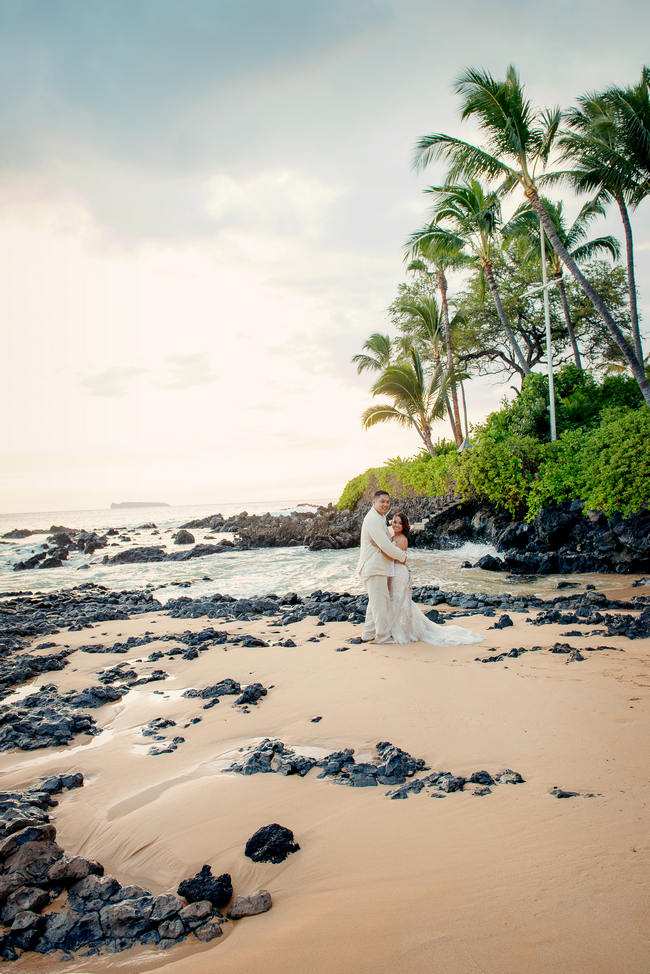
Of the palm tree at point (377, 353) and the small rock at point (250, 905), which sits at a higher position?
the palm tree at point (377, 353)

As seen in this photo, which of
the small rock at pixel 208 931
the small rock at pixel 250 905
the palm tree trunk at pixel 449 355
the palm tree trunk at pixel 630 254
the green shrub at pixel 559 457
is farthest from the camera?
the palm tree trunk at pixel 449 355

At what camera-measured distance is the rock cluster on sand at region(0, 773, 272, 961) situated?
7.24ft

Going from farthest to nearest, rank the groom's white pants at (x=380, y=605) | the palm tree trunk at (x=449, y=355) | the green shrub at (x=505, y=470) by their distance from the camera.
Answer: the palm tree trunk at (x=449, y=355) < the green shrub at (x=505, y=470) < the groom's white pants at (x=380, y=605)

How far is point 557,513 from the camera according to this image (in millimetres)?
14078

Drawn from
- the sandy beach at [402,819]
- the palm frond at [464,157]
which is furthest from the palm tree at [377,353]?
the sandy beach at [402,819]

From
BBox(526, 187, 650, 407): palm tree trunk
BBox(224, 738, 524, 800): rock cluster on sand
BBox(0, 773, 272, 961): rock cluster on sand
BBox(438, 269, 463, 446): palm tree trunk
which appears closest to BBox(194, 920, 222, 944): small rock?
BBox(0, 773, 272, 961): rock cluster on sand

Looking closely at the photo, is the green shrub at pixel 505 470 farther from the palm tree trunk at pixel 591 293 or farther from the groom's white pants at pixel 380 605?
the groom's white pants at pixel 380 605

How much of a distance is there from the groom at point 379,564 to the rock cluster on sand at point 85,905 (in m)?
4.63

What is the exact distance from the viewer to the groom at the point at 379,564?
696cm

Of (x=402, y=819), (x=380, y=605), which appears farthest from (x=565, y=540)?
(x=402, y=819)

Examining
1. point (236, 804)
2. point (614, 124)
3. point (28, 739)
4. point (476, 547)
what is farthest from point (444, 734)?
point (614, 124)

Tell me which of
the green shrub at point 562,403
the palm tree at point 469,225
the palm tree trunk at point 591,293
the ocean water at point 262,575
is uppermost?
the palm tree at point 469,225

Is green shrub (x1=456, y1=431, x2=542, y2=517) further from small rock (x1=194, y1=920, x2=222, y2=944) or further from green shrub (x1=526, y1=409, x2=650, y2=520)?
small rock (x1=194, y1=920, x2=222, y2=944)

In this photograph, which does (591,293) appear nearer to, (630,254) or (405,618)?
(630,254)
